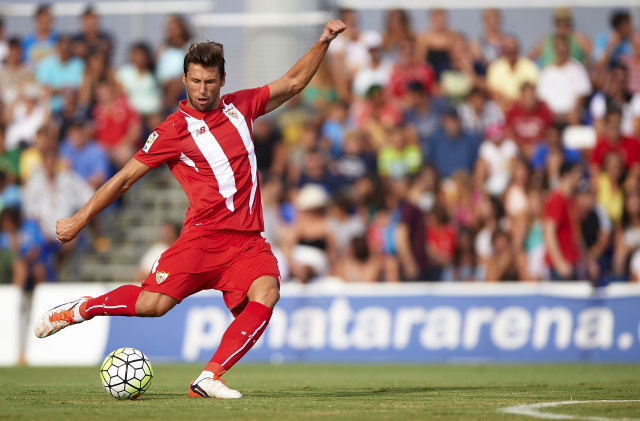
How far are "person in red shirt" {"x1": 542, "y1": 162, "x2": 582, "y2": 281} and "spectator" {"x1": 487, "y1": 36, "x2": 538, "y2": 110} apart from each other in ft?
8.98

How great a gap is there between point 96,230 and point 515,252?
746 centimetres

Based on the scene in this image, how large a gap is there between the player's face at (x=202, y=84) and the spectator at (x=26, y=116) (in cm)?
1170

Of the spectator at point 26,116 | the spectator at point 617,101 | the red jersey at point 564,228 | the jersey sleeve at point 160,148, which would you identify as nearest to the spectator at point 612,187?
the red jersey at point 564,228

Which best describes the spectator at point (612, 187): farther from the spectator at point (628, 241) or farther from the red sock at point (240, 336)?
the red sock at point (240, 336)

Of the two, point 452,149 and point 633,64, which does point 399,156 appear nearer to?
point 452,149

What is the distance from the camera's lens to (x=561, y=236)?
1638 centimetres

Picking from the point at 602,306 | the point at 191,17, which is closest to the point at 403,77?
the point at 191,17

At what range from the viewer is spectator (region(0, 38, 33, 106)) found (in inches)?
775

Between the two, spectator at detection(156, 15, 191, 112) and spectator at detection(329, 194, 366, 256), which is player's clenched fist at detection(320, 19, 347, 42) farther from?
spectator at detection(156, 15, 191, 112)

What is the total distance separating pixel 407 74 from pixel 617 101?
3768 millimetres

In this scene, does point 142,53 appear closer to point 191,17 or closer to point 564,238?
point 191,17

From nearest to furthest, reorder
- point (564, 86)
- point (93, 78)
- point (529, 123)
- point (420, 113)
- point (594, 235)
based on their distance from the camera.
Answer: point (594, 235)
point (529, 123)
point (420, 113)
point (564, 86)
point (93, 78)

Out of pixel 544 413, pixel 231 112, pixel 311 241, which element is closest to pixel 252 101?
pixel 231 112

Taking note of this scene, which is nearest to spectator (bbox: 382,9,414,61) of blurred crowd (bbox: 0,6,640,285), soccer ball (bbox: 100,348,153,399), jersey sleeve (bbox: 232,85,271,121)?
blurred crowd (bbox: 0,6,640,285)
